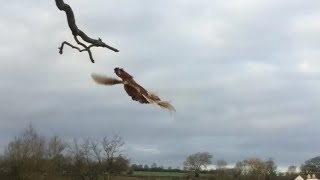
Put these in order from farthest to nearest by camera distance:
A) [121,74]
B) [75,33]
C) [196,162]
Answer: [196,162], [121,74], [75,33]

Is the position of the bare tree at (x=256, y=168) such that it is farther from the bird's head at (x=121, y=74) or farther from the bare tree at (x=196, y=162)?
the bird's head at (x=121, y=74)

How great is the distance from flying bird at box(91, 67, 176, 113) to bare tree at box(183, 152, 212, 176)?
321 ft

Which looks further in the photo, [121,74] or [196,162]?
[196,162]

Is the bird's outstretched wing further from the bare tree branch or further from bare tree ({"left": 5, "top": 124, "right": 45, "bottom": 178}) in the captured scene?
bare tree ({"left": 5, "top": 124, "right": 45, "bottom": 178})

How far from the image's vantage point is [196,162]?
104m

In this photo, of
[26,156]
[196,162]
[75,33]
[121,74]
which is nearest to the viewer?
[75,33]

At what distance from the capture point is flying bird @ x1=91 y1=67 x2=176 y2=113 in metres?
3.20

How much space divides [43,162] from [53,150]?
702 centimetres

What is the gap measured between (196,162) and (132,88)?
335 ft

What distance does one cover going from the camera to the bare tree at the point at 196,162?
10257cm

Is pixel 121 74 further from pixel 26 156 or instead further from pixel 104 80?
pixel 26 156

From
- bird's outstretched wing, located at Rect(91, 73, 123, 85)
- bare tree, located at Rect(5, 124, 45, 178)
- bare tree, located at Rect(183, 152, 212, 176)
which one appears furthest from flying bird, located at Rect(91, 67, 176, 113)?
bare tree, located at Rect(183, 152, 212, 176)

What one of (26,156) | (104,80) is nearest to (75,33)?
(104,80)

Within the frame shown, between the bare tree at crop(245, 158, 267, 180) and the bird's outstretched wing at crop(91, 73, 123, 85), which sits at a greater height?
the bare tree at crop(245, 158, 267, 180)
